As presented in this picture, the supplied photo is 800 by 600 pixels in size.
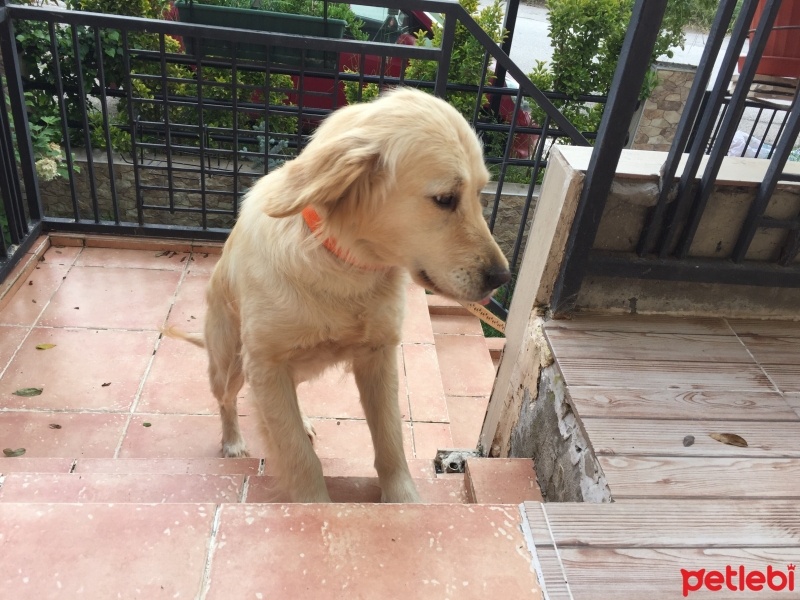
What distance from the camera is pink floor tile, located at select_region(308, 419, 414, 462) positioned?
2.91 meters

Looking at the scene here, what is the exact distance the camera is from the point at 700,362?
78.2 inches

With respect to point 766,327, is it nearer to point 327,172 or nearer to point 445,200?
point 445,200

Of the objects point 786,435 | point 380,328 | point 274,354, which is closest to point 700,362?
point 786,435

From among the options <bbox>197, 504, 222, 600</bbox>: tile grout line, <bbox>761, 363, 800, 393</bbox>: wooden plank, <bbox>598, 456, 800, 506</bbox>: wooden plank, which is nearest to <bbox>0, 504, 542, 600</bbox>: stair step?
<bbox>197, 504, 222, 600</bbox>: tile grout line

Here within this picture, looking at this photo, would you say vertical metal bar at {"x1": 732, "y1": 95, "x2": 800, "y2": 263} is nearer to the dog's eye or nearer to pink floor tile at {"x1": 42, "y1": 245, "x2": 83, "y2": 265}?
the dog's eye

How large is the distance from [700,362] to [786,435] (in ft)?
1.12

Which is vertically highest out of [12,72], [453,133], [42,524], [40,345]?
[453,133]

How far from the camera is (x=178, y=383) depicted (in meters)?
3.15

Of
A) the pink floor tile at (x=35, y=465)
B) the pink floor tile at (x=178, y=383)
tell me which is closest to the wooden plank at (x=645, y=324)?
the pink floor tile at (x=178, y=383)

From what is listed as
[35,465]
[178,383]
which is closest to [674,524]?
[35,465]

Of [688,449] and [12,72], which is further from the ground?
[12,72]

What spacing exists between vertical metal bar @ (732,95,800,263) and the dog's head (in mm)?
971

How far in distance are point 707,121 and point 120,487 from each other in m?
2.34

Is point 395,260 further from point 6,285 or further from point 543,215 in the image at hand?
point 6,285
